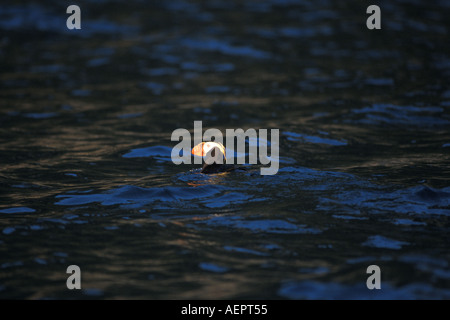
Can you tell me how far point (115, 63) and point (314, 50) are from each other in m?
6.50

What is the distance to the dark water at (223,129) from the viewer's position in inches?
203

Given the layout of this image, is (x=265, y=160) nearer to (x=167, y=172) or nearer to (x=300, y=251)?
(x=167, y=172)

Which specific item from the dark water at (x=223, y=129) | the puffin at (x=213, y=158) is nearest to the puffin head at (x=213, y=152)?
the puffin at (x=213, y=158)

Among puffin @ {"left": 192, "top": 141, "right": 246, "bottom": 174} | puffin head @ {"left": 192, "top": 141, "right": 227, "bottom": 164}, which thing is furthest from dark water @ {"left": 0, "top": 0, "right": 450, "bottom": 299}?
puffin head @ {"left": 192, "top": 141, "right": 227, "bottom": 164}

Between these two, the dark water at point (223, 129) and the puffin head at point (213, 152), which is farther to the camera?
the puffin head at point (213, 152)

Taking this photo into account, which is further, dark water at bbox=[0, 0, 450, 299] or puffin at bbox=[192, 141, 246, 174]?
puffin at bbox=[192, 141, 246, 174]

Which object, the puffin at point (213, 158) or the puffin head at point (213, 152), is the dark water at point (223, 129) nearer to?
the puffin at point (213, 158)

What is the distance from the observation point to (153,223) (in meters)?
6.16

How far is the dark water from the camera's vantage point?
5.14 metres

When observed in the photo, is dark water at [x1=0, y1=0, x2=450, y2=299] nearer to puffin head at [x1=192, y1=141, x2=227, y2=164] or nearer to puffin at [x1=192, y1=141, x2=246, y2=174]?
puffin at [x1=192, y1=141, x2=246, y2=174]
